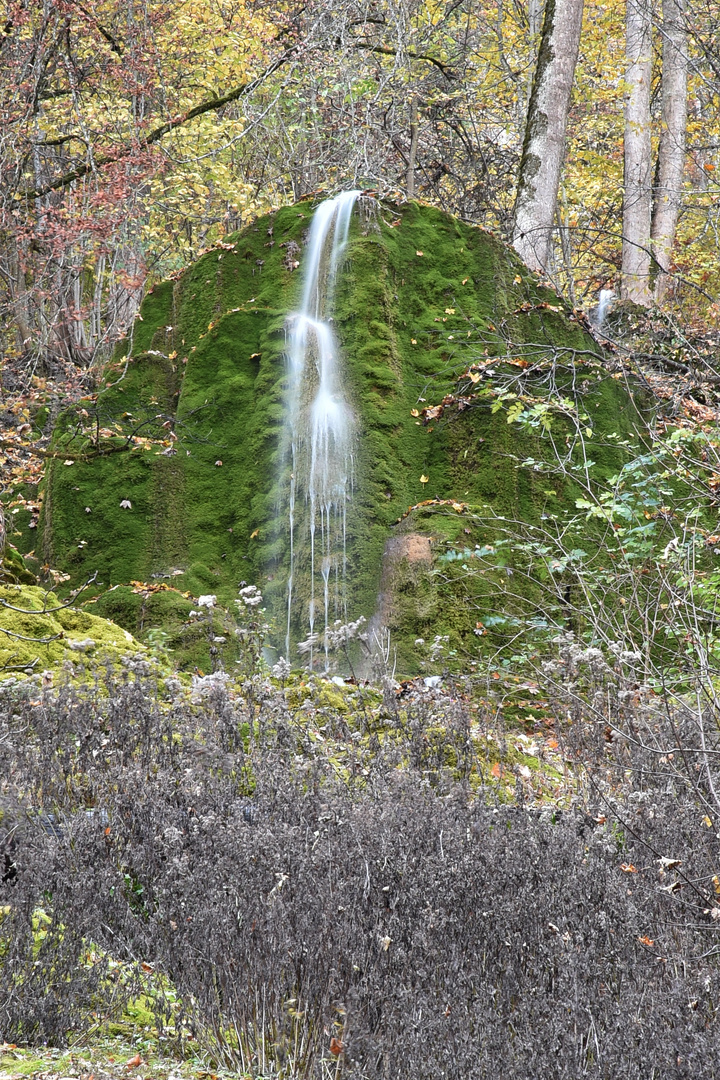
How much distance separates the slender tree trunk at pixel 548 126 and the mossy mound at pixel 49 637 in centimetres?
793

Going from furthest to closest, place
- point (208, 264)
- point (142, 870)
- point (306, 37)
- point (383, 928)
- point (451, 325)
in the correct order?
point (306, 37) < point (208, 264) < point (451, 325) < point (142, 870) < point (383, 928)

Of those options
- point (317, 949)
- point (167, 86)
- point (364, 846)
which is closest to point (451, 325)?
point (364, 846)

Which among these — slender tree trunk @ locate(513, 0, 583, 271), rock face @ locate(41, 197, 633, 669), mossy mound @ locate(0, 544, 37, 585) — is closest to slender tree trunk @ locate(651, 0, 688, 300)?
slender tree trunk @ locate(513, 0, 583, 271)

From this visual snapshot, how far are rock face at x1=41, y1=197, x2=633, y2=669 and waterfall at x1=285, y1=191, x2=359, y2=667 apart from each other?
0.07 metres

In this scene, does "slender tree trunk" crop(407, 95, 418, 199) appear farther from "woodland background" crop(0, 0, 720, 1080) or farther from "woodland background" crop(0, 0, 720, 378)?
"woodland background" crop(0, 0, 720, 1080)

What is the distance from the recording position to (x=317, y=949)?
2389mm

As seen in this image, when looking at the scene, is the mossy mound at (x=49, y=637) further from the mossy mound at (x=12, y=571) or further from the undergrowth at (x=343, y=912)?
the undergrowth at (x=343, y=912)

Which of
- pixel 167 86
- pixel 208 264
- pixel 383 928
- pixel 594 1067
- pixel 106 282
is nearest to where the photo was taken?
pixel 594 1067

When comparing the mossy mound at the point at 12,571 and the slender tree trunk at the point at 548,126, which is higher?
the slender tree trunk at the point at 548,126

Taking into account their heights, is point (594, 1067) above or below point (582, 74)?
below

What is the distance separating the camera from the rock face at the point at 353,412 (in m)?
7.42

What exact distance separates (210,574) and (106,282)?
11362 mm

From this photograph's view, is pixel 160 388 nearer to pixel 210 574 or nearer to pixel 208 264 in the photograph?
pixel 208 264

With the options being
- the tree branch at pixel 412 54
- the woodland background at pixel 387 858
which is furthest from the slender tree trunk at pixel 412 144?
the woodland background at pixel 387 858
